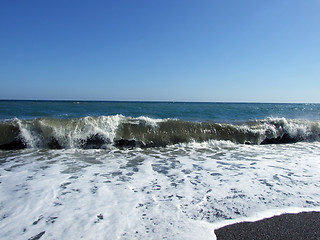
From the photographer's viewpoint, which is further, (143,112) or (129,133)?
(143,112)

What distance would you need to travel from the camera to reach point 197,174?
4391 millimetres

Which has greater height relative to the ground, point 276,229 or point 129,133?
point 129,133

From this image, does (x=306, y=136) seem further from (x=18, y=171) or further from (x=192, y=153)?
(x=18, y=171)

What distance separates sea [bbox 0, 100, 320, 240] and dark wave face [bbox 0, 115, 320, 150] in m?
0.04

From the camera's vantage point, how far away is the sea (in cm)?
247

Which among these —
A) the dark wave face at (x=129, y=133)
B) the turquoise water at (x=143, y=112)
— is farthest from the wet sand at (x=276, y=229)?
the turquoise water at (x=143, y=112)

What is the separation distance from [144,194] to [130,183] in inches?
21.9

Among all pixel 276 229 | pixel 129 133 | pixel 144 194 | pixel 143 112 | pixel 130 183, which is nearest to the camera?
pixel 276 229

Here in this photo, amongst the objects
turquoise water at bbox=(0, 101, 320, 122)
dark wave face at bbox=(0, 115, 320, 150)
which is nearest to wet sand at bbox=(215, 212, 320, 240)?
dark wave face at bbox=(0, 115, 320, 150)

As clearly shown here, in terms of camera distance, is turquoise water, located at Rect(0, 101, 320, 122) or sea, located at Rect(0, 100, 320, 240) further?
turquoise water, located at Rect(0, 101, 320, 122)

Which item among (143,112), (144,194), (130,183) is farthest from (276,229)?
(143,112)

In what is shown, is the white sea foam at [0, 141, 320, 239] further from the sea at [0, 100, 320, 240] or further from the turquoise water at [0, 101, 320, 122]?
the turquoise water at [0, 101, 320, 122]

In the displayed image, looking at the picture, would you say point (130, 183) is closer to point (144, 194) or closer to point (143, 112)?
point (144, 194)

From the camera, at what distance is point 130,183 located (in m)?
3.84
